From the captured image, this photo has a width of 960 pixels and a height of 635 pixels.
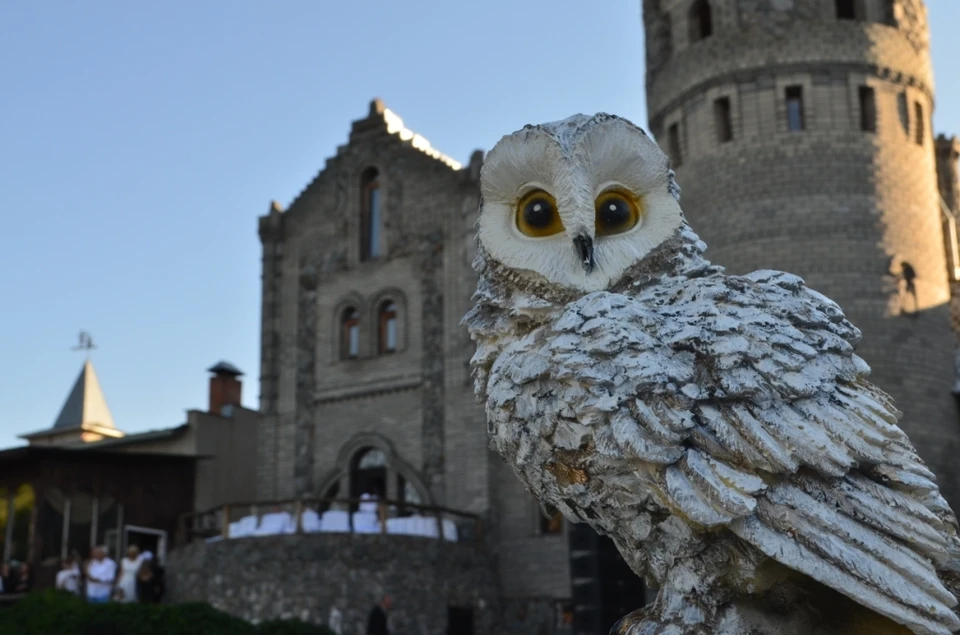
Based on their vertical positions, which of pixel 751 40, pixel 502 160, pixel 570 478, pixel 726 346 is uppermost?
Result: pixel 751 40

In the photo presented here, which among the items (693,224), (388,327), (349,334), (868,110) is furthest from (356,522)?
(868,110)

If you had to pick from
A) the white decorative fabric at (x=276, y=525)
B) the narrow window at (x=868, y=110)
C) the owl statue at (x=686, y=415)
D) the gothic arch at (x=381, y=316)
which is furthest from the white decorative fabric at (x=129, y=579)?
the owl statue at (x=686, y=415)

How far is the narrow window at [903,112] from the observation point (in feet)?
75.4

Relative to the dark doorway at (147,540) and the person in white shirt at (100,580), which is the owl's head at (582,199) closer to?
the person in white shirt at (100,580)

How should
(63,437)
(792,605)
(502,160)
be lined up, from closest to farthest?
(792,605) → (502,160) → (63,437)

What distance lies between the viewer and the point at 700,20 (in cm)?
2373

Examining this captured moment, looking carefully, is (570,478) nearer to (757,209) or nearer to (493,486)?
(757,209)

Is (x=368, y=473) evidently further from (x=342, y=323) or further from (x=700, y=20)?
(x=700, y=20)

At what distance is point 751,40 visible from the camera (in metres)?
22.5

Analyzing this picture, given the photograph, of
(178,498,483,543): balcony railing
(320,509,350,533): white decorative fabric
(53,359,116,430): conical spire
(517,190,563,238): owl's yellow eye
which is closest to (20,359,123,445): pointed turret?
(53,359,116,430): conical spire

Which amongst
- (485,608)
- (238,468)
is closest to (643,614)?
(485,608)

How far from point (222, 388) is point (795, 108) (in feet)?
48.6

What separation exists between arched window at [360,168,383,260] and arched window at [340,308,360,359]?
126 cm

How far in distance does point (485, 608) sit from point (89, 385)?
22943 mm
